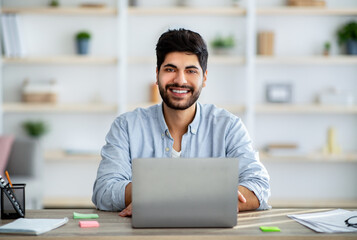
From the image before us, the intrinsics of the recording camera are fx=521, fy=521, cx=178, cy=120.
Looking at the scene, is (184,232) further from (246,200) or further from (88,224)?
(246,200)

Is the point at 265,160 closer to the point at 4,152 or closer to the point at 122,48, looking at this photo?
the point at 122,48

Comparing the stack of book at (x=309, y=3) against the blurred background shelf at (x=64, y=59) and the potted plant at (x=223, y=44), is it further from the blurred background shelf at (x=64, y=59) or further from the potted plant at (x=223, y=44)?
the blurred background shelf at (x=64, y=59)

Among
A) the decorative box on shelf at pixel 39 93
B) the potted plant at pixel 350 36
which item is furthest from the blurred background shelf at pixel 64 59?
the potted plant at pixel 350 36

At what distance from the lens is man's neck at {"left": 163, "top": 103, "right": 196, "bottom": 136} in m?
2.29

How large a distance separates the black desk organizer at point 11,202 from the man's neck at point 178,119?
2.56ft

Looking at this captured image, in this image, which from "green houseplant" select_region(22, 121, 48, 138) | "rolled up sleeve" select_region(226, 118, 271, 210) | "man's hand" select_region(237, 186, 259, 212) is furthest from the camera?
"green houseplant" select_region(22, 121, 48, 138)

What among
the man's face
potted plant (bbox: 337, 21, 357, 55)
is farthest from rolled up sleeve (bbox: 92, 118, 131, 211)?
potted plant (bbox: 337, 21, 357, 55)

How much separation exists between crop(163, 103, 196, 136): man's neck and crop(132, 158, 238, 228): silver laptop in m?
0.80

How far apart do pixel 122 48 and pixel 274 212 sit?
3164mm

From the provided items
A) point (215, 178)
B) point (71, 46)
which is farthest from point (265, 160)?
point (215, 178)

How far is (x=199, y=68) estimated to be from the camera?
220 cm

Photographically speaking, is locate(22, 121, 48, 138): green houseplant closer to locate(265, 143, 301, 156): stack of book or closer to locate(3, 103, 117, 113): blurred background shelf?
locate(3, 103, 117, 113): blurred background shelf

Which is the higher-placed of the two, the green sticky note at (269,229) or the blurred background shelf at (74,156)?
the green sticky note at (269,229)

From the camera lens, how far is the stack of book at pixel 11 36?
4.66 m
